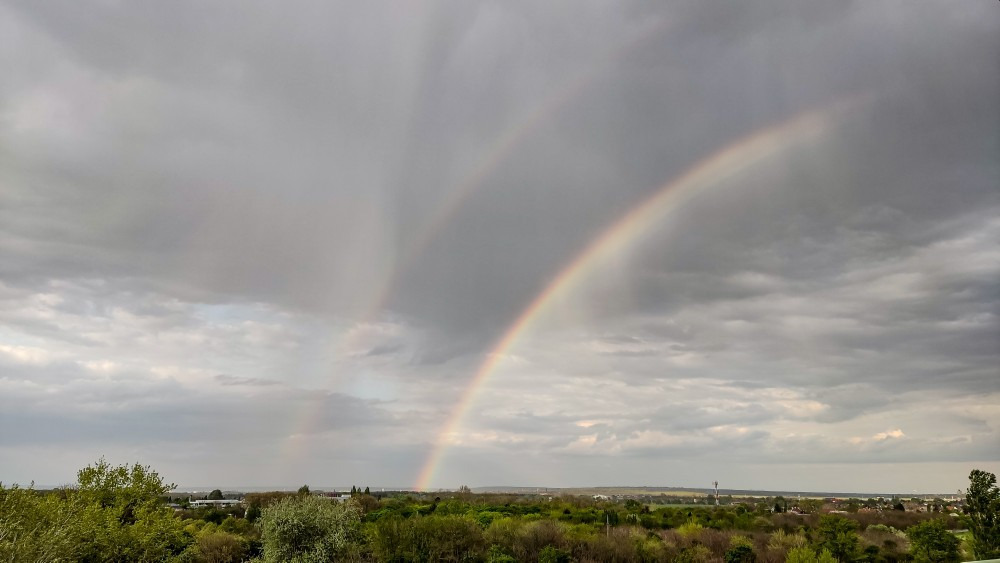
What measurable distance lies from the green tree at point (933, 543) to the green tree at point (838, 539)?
3.43 meters

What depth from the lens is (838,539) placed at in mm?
42062

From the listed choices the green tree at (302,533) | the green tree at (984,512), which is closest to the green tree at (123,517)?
the green tree at (302,533)

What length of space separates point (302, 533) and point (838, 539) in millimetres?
32721

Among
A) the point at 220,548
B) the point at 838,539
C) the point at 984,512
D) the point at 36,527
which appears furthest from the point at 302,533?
the point at 838,539

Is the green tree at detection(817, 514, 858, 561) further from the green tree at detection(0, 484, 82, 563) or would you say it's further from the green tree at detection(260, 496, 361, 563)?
the green tree at detection(0, 484, 82, 563)

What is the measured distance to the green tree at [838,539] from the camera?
41.1 meters

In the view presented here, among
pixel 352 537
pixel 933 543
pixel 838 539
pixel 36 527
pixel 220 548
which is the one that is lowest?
pixel 220 548

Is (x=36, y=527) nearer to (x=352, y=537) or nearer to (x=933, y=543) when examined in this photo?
(x=352, y=537)

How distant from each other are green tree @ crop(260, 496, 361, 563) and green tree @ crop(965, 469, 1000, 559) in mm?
28534

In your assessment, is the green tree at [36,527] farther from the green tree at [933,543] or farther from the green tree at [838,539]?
the green tree at [933,543]

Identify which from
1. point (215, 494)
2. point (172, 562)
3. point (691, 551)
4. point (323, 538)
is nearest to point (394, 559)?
point (323, 538)

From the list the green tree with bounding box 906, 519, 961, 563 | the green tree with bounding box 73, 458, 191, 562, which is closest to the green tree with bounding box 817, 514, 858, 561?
the green tree with bounding box 906, 519, 961, 563

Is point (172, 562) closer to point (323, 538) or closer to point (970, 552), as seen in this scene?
point (323, 538)

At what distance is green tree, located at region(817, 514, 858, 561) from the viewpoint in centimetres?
4114
